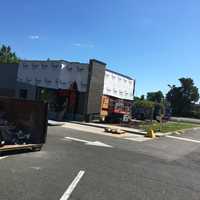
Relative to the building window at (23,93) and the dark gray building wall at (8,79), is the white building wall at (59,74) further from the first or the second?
the dark gray building wall at (8,79)

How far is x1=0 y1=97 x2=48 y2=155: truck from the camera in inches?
485

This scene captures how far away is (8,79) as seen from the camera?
36219 millimetres

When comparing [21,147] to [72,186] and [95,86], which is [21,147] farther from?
[95,86]

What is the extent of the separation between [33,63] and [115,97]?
8.55m

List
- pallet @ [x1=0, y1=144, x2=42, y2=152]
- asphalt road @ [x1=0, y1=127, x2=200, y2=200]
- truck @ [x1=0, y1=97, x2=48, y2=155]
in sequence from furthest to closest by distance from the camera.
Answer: truck @ [x1=0, y1=97, x2=48, y2=155] → pallet @ [x1=0, y1=144, x2=42, y2=152] → asphalt road @ [x1=0, y1=127, x2=200, y2=200]

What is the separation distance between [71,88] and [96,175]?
22.3m

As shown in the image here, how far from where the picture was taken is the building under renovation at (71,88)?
101ft

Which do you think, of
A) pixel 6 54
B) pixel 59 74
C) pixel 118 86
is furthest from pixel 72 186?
pixel 6 54

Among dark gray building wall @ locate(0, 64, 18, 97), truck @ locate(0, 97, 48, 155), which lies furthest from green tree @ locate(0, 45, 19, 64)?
truck @ locate(0, 97, 48, 155)

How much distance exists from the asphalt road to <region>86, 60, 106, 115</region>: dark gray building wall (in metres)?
16.7

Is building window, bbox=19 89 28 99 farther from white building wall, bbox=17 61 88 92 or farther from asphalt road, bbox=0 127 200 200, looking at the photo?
asphalt road, bbox=0 127 200 200

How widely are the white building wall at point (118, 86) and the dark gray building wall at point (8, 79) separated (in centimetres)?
913

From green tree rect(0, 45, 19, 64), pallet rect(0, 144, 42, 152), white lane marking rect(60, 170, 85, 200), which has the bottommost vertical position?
white lane marking rect(60, 170, 85, 200)

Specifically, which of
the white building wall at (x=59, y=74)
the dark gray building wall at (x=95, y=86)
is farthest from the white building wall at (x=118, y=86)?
the white building wall at (x=59, y=74)
